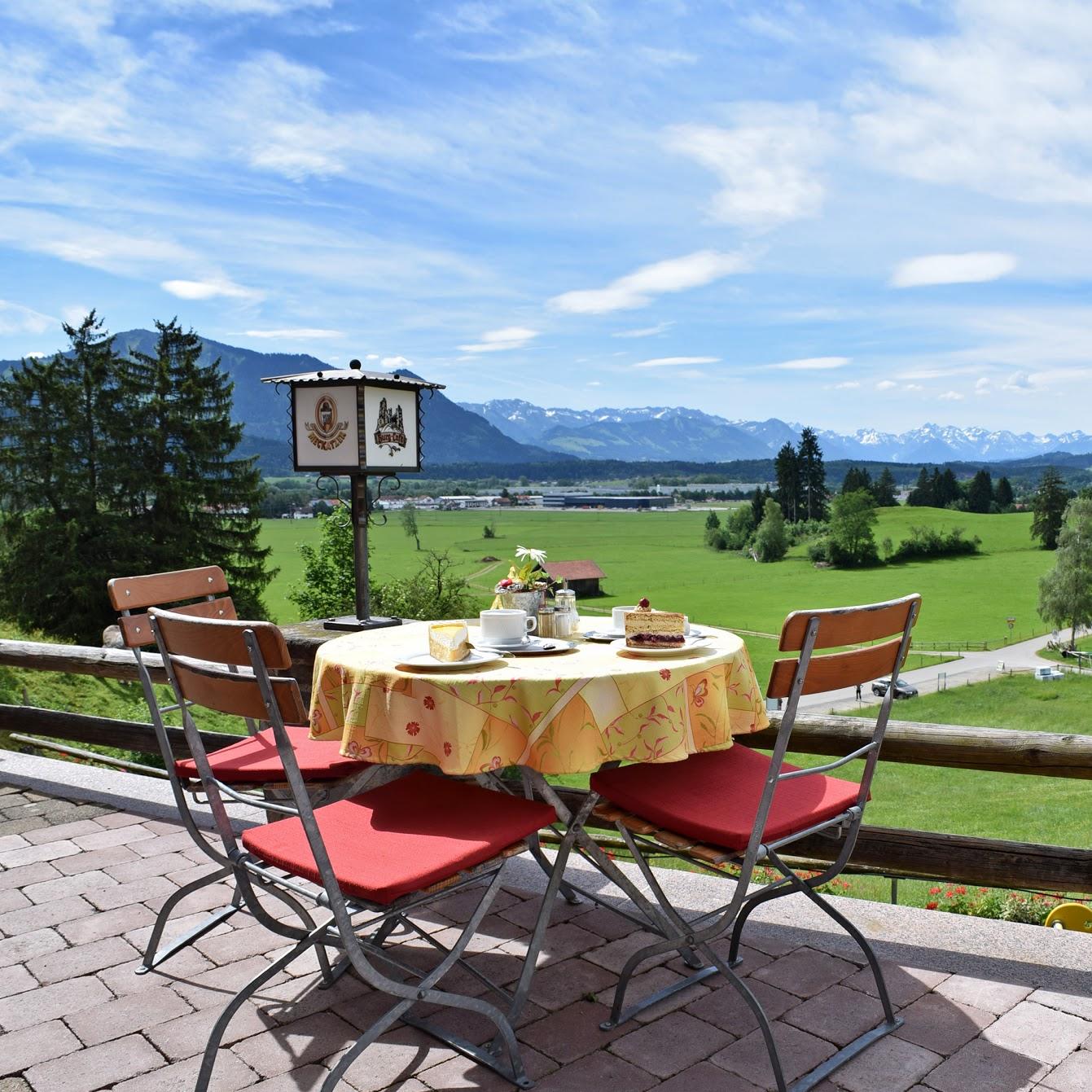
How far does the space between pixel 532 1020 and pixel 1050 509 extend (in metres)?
94.8

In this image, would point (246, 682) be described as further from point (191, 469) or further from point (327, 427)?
point (191, 469)

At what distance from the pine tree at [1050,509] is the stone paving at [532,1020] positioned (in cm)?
9347

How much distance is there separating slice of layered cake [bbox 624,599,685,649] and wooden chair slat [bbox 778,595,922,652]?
0.42m

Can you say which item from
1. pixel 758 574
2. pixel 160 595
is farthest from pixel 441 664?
pixel 758 574

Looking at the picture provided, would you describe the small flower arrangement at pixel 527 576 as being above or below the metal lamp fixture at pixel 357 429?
below

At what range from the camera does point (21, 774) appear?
Answer: 13.9 ft

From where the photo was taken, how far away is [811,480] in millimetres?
94875

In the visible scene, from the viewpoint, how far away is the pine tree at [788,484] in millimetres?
93375

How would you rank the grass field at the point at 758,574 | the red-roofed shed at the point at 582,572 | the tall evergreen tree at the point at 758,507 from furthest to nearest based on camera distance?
the tall evergreen tree at the point at 758,507
the grass field at the point at 758,574
the red-roofed shed at the point at 582,572

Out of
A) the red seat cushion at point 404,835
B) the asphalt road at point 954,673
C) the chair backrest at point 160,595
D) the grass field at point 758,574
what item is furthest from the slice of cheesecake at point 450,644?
the grass field at point 758,574

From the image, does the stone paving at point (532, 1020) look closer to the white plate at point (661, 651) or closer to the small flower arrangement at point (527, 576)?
the white plate at point (661, 651)

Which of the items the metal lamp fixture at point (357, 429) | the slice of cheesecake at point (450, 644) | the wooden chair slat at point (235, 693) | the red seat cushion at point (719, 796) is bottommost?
the red seat cushion at point (719, 796)

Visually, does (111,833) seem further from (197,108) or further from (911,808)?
A: (911,808)

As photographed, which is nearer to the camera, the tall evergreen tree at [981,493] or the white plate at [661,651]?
the white plate at [661,651]
